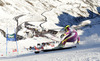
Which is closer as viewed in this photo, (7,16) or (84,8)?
(7,16)

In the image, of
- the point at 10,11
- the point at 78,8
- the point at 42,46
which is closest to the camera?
the point at 42,46

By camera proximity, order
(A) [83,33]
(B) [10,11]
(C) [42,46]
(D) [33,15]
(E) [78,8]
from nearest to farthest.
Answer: (C) [42,46] < (A) [83,33] < (B) [10,11] < (D) [33,15] < (E) [78,8]

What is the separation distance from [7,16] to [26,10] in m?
8.24

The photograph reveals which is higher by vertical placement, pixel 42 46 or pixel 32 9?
pixel 32 9

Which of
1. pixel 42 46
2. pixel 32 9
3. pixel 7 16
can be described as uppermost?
pixel 32 9

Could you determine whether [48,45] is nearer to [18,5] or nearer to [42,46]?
[42,46]

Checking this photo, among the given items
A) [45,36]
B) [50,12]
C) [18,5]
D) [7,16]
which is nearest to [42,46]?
[45,36]

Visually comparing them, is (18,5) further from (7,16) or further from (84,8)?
(84,8)

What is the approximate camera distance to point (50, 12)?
47969 mm

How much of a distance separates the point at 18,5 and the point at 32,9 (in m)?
5.08

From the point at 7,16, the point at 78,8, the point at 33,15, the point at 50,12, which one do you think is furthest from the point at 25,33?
the point at 78,8

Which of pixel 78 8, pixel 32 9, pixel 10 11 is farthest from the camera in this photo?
pixel 78 8

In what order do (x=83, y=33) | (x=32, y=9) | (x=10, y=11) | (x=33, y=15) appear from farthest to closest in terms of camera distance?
(x=32, y=9)
(x=33, y=15)
(x=10, y=11)
(x=83, y=33)

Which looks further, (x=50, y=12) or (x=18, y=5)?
(x=50, y=12)
